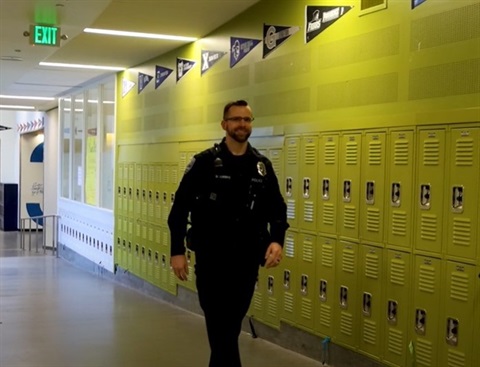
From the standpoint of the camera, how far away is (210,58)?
7.09 m

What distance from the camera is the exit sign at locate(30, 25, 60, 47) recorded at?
619 cm

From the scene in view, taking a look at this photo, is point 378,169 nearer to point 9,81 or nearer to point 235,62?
point 235,62

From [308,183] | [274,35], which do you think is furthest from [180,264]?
[274,35]

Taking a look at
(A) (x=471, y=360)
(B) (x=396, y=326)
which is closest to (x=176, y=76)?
(B) (x=396, y=326)

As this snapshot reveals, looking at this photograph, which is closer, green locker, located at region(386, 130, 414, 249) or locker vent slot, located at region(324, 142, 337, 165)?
green locker, located at region(386, 130, 414, 249)

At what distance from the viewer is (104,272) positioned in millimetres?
10719

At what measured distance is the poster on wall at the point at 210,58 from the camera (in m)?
6.86

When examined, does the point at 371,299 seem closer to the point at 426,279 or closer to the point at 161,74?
the point at 426,279

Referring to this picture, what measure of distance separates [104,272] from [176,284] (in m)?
3.25

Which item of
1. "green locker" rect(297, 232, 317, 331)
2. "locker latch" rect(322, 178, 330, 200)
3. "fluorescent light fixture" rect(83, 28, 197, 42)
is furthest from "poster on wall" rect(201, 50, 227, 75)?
"green locker" rect(297, 232, 317, 331)

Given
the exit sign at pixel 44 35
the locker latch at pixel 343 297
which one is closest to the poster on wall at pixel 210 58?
the exit sign at pixel 44 35

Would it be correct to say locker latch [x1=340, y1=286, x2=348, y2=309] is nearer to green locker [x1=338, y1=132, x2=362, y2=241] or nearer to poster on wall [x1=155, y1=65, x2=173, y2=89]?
green locker [x1=338, y1=132, x2=362, y2=241]

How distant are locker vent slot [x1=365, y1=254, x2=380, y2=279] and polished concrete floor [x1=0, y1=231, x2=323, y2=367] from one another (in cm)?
98

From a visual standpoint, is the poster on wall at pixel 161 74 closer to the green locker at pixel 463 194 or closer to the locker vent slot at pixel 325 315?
the locker vent slot at pixel 325 315
